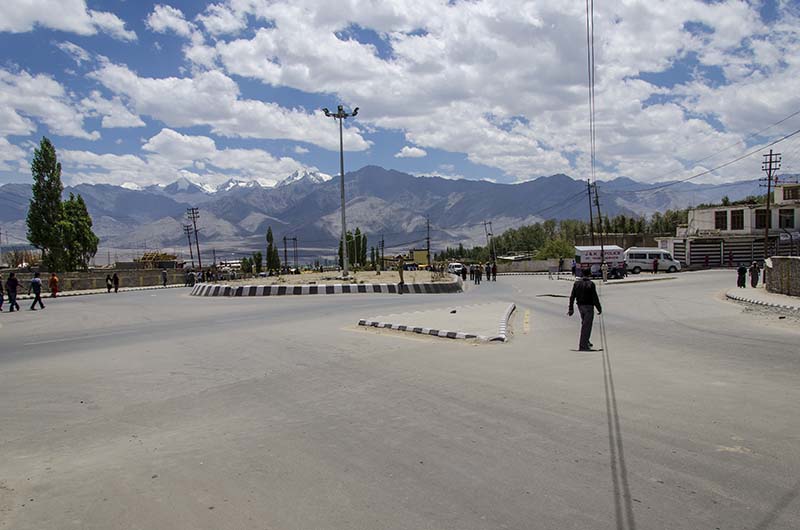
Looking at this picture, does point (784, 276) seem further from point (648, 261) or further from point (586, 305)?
point (648, 261)

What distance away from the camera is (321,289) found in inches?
1308

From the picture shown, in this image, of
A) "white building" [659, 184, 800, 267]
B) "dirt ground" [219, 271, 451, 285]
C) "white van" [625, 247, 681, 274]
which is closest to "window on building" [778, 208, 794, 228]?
"white building" [659, 184, 800, 267]

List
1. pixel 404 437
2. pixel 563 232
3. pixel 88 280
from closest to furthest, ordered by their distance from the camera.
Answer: pixel 404 437, pixel 88 280, pixel 563 232

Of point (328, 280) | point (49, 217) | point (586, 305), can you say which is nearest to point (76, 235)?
point (49, 217)

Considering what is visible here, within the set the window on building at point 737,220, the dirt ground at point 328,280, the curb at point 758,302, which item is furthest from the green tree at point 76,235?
the window on building at point 737,220

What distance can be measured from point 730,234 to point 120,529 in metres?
77.7

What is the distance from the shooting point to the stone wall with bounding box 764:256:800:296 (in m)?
25.8

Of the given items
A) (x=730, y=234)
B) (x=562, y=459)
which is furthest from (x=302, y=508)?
(x=730, y=234)

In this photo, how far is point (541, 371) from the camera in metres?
9.89

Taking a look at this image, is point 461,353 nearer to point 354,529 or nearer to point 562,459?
point 562,459

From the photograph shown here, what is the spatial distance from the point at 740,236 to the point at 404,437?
240 ft

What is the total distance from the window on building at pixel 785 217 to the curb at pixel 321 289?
5235 cm

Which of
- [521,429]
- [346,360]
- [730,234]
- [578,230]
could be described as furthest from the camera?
[578,230]

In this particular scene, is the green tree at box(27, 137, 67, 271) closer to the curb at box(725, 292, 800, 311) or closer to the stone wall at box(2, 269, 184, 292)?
the stone wall at box(2, 269, 184, 292)
